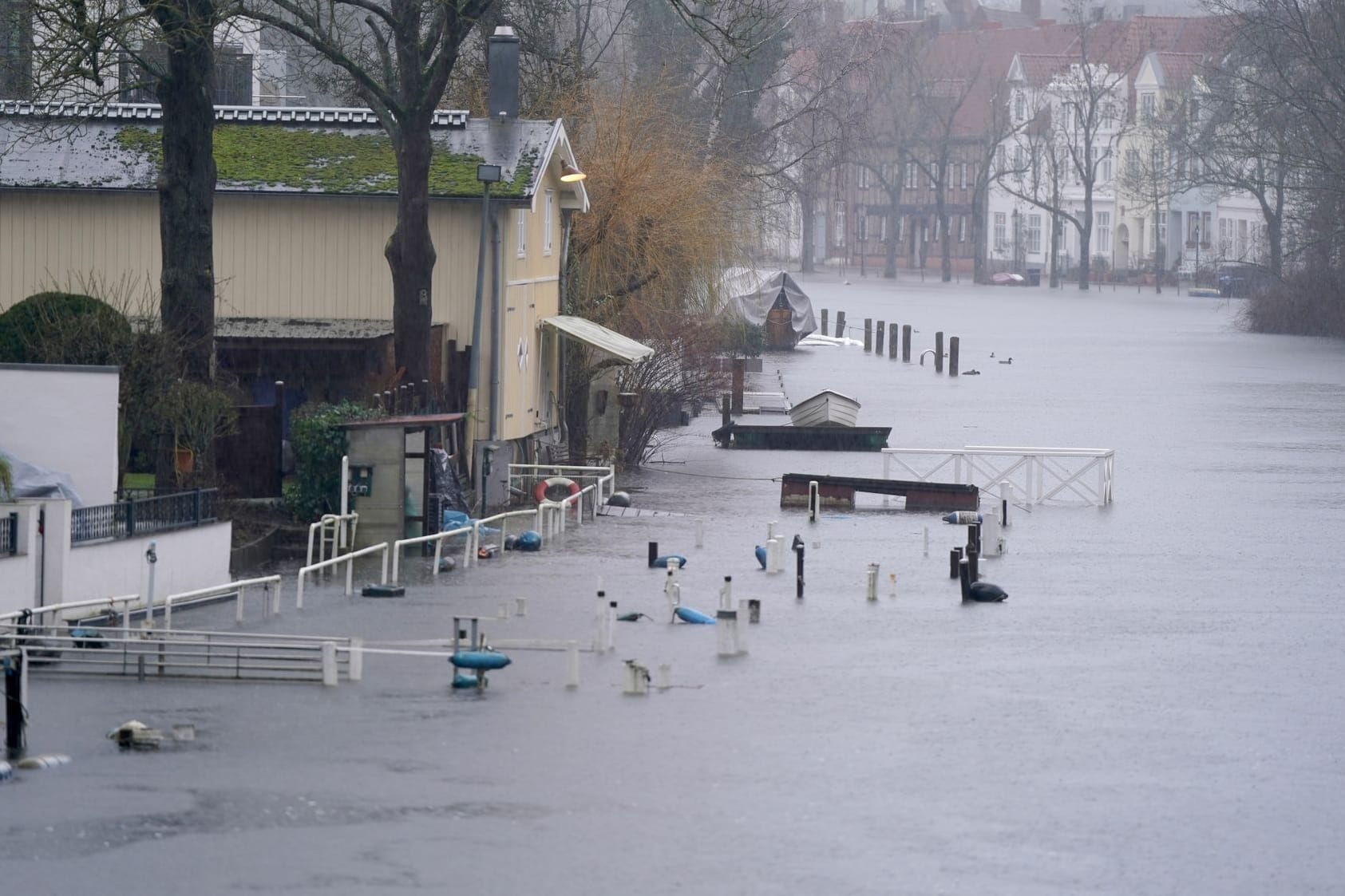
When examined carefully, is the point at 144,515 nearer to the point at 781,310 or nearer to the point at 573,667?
the point at 573,667

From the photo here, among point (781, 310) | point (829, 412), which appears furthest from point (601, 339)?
point (781, 310)

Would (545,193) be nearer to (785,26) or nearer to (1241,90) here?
(785,26)

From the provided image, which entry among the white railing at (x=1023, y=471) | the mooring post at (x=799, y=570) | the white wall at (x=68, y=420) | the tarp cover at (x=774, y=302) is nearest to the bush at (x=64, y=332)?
the white wall at (x=68, y=420)

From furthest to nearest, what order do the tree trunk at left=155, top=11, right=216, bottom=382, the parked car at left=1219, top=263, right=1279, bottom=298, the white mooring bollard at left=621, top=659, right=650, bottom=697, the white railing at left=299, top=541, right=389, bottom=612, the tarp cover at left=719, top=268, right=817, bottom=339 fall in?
the parked car at left=1219, top=263, right=1279, bottom=298 < the tarp cover at left=719, top=268, right=817, bottom=339 < the tree trunk at left=155, top=11, right=216, bottom=382 < the white railing at left=299, top=541, right=389, bottom=612 < the white mooring bollard at left=621, top=659, right=650, bottom=697

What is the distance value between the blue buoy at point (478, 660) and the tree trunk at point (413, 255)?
1182 centimetres

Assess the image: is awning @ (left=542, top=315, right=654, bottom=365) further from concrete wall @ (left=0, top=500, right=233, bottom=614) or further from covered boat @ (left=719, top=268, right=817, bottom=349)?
covered boat @ (left=719, top=268, right=817, bottom=349)

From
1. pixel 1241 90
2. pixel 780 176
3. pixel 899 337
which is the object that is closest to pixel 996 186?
pixel 1241 90

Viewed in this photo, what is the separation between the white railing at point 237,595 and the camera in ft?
62.8

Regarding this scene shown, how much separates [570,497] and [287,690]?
38.7 ft

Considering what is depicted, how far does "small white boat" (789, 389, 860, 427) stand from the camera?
41.1 m

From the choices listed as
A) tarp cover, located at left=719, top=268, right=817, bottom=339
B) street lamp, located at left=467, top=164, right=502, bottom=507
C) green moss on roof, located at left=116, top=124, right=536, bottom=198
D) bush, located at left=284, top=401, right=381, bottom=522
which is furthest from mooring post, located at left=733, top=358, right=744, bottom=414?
bush, located at left=284, top=401, right=381, bottom=522

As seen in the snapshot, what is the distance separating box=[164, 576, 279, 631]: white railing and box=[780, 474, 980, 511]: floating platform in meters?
11.9

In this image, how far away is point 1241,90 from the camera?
292 ft

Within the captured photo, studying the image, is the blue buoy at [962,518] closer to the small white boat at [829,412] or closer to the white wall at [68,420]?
the small white boat at [829,412]
